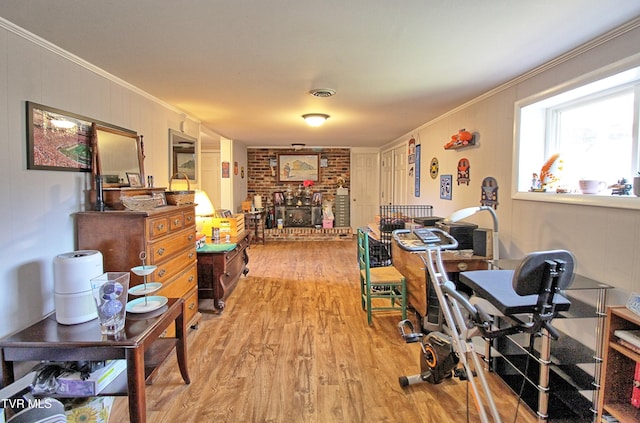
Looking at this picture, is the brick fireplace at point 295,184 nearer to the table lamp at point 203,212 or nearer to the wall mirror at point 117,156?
the table lamp at point 203,212

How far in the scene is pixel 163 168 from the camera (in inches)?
139

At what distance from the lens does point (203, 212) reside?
3906 millimetres

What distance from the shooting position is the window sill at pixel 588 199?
68.8 inches

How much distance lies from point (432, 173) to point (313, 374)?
10.5 ft

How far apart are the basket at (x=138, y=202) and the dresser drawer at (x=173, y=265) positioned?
417 millimetres

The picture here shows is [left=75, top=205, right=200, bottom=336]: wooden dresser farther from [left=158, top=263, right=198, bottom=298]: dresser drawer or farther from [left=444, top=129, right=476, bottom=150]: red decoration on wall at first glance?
[left=444, top=129, right=476, bottom=150]: red decoration on wall

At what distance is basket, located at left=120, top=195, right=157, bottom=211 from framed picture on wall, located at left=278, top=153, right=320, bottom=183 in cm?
564

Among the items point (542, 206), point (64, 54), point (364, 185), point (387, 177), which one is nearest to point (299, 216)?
point (364, 185)

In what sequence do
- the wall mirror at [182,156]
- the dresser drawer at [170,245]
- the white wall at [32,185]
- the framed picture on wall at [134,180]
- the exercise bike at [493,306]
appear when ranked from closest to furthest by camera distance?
the exercise bike at [493,306] → the white wall at [32,185] → the dresser drawer at [170,245] → the framed picture on wall at [134,180] → the wall mirror at [182,156]

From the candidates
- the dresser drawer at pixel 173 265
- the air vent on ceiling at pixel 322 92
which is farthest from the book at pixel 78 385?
the air vent on ceiling at pixel 322 92

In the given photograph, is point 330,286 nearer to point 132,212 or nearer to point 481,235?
point 481,235

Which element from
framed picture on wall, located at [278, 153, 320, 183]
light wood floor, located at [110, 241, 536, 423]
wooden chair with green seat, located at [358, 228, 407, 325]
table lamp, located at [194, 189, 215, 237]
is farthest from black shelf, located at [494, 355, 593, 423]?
framed picture on wall, located at [278, 153, 320, 183]

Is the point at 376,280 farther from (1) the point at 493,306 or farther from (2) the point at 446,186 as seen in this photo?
(2) the point at 446,186

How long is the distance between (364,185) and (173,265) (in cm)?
615
